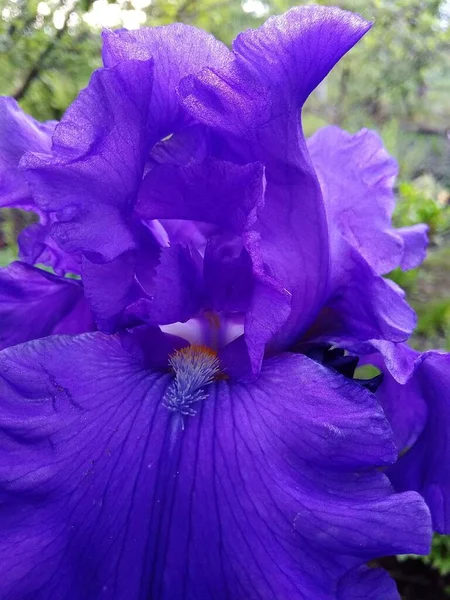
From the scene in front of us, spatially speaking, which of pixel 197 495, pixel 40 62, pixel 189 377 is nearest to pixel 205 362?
pixel 189 377

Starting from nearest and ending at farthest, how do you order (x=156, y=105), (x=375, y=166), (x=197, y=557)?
(x=197, y=557) < (x=156, y=105) < (x=375, y=166)

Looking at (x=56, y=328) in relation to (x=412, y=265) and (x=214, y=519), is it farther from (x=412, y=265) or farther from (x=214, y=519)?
(x=412, y=265)

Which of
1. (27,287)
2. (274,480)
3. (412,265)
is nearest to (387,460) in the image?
(274,480)

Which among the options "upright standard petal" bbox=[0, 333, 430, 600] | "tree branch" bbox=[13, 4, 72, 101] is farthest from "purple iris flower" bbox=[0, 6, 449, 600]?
"tree branch" bbox=[13, 4, 72, 101]

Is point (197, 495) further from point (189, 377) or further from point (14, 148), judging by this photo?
point (14, 148)

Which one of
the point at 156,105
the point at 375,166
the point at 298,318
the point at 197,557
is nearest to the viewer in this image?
the point at 197,557

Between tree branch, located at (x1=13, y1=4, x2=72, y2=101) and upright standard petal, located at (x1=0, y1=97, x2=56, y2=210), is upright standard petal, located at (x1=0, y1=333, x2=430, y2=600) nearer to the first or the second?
upright standard petal, located at (x1=0, y1=97, x2=56, y2=210)

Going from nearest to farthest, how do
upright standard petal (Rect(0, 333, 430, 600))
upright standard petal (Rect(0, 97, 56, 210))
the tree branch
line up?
upright standard petal (Rect(0, 333, 430, 600)), upright standard petal (Rect(0, 97, 56, 210)), the tree branch
